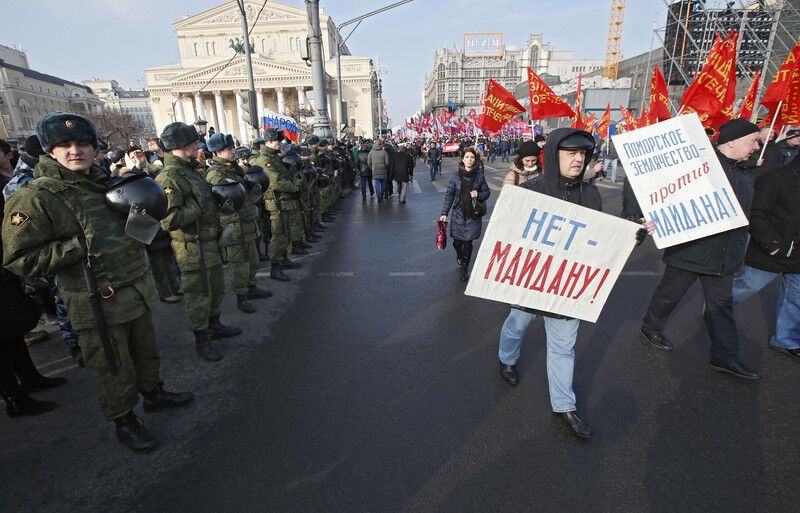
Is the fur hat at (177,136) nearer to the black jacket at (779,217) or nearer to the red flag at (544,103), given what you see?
the black jacket at (779,217)

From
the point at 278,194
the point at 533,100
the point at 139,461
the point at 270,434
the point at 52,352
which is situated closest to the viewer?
the point at 139,461

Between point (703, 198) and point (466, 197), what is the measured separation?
9.19 ft

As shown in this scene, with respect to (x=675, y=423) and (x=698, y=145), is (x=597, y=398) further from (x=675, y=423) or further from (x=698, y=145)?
(x=698, y=145)

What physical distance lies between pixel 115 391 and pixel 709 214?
176 inches

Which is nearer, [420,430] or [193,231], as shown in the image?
[420,430]

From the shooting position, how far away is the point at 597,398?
10.3 ft

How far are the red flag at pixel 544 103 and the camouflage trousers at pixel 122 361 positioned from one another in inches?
290

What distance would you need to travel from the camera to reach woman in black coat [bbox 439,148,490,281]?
18.0 ft

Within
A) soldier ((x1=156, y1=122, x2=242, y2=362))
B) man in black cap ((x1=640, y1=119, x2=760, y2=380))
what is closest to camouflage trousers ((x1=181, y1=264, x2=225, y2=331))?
soldier ((x1=156, y1=122, x2=242, y2=362))

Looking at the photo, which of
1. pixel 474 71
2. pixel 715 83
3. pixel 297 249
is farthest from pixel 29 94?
pixel 715 83

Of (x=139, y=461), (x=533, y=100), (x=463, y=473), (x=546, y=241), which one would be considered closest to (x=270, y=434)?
(x=139, y=461)

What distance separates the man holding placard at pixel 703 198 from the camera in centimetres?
318

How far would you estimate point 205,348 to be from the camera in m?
3.92

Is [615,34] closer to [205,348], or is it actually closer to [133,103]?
[205,348]
